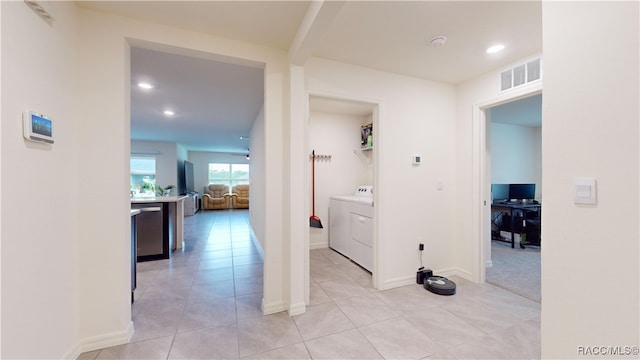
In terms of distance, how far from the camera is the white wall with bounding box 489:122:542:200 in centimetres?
502

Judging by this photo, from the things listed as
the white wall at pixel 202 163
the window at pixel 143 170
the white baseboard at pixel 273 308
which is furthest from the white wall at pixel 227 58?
the white wall at pixel 202 163

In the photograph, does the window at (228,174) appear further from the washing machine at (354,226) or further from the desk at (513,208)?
the desk at (513,208)

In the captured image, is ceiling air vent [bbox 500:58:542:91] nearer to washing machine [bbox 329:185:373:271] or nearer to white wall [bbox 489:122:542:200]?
washing machine [bbox 329:185:373:271]

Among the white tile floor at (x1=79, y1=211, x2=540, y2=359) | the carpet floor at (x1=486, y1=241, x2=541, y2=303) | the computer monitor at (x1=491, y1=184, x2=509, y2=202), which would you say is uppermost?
the computer monitor at (x1=491, y1=184, x2=509, y2=202)

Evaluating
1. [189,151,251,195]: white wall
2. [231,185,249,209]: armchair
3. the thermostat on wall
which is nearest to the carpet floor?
the thermostat on wall

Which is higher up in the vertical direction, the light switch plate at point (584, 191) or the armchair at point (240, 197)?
the light switch plate at point (584, 191)

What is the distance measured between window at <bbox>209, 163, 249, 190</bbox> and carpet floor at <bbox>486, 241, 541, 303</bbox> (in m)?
9.24

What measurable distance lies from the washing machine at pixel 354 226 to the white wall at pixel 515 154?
3331mm

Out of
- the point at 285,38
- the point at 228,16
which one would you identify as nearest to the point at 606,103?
the point at 285,38

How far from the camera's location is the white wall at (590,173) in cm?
78

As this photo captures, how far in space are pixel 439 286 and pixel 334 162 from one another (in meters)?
2.49

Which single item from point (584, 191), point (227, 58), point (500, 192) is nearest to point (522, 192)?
point (500, 192)

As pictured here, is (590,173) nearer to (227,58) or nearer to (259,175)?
(227,58)

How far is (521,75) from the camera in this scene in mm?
2307
